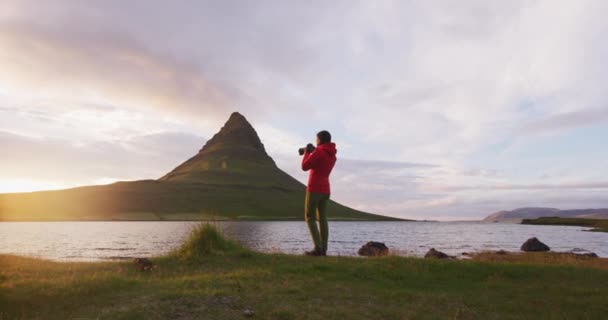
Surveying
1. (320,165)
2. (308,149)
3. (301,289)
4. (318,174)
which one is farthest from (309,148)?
(301,289)

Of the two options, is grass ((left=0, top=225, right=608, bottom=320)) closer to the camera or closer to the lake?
the camera

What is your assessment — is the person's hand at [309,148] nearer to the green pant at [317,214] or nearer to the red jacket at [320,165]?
the red jacket at [320,165]

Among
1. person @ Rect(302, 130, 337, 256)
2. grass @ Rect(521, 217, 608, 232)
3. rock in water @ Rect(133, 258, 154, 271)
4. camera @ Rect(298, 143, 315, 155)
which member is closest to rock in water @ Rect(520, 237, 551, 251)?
person @ Rect(302, 130, 337, 256)

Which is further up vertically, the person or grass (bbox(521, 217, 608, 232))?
the person

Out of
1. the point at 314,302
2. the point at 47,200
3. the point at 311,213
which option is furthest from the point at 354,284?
the point at 47,200

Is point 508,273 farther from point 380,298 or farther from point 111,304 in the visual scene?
point 111,304

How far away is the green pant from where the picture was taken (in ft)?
47.3

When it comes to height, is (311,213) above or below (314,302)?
above

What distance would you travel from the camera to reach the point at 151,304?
28.8ft

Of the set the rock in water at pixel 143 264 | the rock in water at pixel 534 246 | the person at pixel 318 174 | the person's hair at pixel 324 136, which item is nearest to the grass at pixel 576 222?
the rock in water at pixel 534 246

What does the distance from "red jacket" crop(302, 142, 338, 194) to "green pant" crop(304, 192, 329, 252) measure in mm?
249

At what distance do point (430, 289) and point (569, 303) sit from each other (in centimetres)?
330

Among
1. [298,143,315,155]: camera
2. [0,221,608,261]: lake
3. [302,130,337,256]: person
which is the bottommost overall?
[0,221,608,261]: lake

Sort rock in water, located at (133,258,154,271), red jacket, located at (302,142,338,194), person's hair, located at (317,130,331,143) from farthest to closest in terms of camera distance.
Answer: person's hair, located at (317,130,331,143), red jacket, located at (302,142,338,194), rock in water, located at (133,258,154,271)
